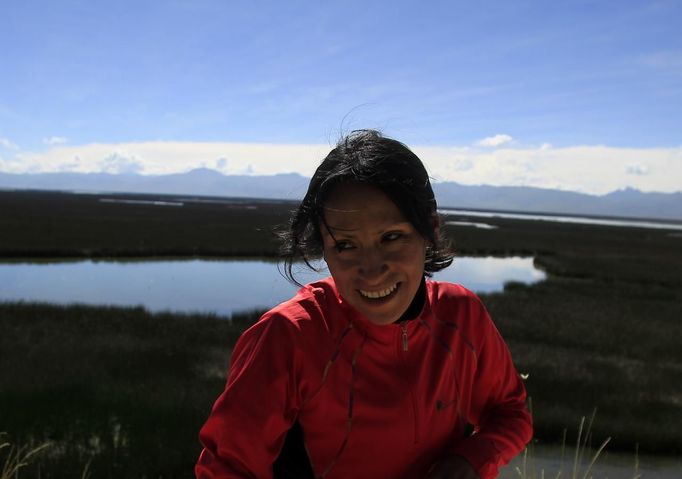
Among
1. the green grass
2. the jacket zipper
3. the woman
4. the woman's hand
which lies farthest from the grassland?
the woman's hand

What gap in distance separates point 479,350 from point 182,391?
787 cm

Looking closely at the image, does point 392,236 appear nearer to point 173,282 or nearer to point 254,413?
point 254,413

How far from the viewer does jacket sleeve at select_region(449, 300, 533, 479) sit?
1.62 metres

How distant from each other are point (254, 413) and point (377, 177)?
638 millimetres

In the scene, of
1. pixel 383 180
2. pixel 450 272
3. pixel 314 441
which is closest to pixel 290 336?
pixel 314 441

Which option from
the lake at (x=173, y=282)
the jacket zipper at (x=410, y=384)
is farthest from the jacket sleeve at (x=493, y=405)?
the lake at (x=173, y=282)

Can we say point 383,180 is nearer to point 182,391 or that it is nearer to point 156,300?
point 182,391

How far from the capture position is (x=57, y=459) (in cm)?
638

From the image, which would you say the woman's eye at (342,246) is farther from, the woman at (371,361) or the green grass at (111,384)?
the green grass at (111,384)

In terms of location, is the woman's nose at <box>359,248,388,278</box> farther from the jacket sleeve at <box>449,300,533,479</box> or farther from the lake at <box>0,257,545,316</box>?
the lake at <box>0,257,545,316</box>

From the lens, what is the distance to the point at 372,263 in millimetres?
1535

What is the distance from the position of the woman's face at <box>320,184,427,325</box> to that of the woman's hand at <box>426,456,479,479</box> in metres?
0.38

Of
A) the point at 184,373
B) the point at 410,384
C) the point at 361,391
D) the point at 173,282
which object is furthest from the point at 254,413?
the point at 173,282

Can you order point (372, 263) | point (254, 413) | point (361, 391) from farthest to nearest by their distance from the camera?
point (372, 263), point (361, 391), point (254, 413)
